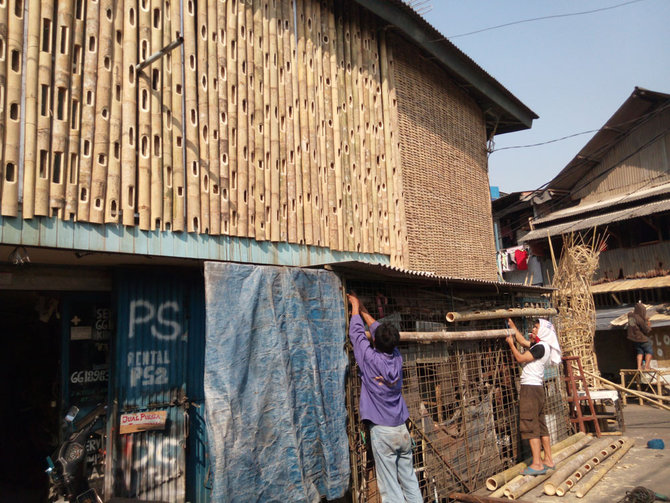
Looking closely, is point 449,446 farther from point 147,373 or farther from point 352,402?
point 147,373

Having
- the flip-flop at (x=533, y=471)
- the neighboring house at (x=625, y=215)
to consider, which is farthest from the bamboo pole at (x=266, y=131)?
the neighboring house at (x=625, y=215)

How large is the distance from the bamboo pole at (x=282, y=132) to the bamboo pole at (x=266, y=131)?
185mm

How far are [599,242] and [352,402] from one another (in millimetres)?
15088

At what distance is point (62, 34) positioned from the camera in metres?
4.46

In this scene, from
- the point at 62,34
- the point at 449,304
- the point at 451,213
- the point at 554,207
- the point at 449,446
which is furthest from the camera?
the point at 554,207

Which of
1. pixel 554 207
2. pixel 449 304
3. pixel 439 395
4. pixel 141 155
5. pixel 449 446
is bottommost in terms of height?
pixel 449 446

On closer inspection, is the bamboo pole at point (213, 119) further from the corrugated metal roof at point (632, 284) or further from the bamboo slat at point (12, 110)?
the corrugated metal roof at point (632, 284)

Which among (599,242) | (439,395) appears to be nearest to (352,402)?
(439,395)

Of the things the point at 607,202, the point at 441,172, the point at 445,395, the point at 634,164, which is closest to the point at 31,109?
the point at 445,395

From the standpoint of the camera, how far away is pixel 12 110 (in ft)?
13.4

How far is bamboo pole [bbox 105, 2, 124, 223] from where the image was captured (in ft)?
15.0

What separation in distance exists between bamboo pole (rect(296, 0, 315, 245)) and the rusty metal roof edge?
1210 millimetres

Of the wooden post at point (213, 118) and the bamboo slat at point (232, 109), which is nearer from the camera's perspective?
the wooden post at point (213, 118)

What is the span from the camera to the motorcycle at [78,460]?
15.4ft
